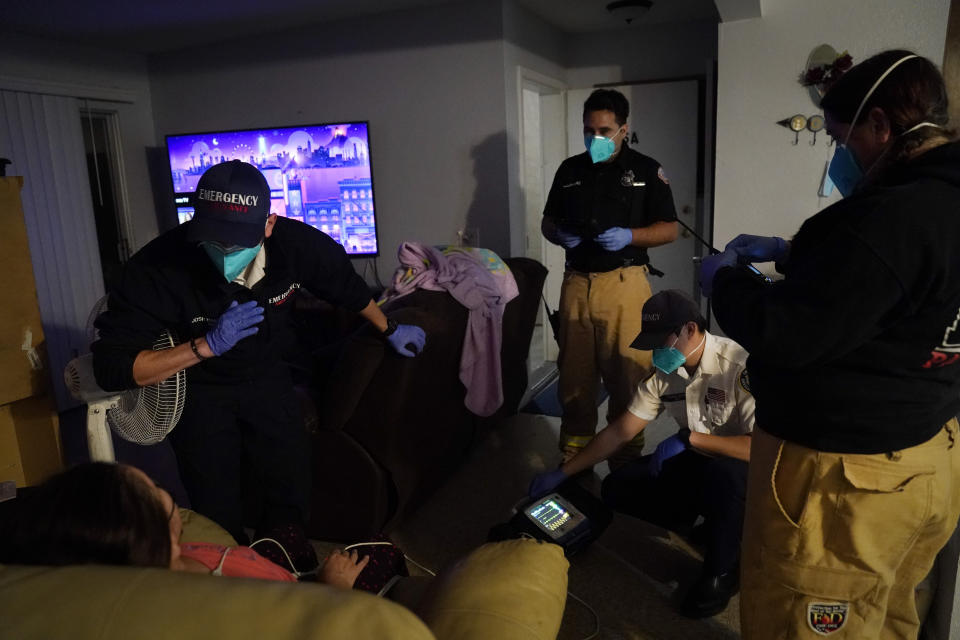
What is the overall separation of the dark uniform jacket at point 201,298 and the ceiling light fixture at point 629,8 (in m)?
2.46

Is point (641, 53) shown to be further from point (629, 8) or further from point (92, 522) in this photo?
point (92, 522)

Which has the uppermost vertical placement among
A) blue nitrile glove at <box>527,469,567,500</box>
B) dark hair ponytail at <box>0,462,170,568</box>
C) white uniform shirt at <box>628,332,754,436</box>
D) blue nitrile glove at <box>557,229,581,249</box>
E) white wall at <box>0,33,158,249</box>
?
white wall at <box>0,33,158,249</box>

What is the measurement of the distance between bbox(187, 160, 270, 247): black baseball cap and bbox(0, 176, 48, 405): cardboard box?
101 centimetres

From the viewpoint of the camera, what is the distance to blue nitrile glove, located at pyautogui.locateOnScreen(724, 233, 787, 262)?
58.7 inches

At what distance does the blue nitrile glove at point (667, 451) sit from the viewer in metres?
1.98

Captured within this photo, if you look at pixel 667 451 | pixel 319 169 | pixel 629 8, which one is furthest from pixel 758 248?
pixel 319 169

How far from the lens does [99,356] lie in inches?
65.8

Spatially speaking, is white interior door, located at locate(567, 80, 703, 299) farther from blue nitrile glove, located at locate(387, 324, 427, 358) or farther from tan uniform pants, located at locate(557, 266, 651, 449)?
blue nitrile glove, located at locate(387, 324, 427, 358)

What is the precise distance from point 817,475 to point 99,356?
1.62 m

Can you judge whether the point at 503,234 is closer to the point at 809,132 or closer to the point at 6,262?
the point at 809,132

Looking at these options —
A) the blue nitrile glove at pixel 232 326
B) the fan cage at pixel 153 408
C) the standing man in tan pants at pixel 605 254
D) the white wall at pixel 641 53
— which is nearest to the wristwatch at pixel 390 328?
the blue nitrile glove at pixel 232 326

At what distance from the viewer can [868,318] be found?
101 cm

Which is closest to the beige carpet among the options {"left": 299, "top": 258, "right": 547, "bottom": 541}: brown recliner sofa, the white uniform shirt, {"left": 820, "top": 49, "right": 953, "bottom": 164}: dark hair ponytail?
{"left": 299, "top": 258, "right": 547, "bottom": 541}: brown recliner sofa

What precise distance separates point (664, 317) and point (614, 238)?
0.65m
